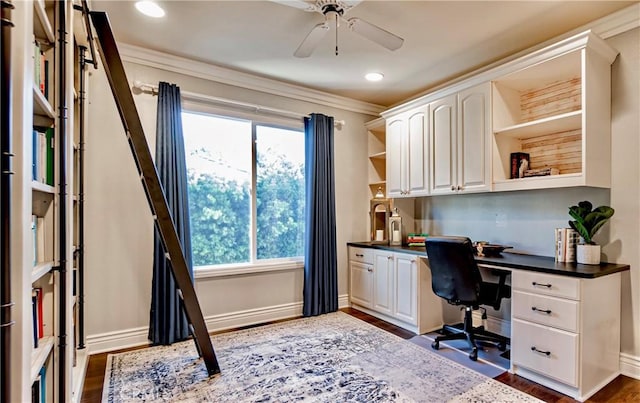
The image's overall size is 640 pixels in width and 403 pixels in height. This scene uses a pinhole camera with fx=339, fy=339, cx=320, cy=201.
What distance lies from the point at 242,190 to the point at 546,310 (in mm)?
2856

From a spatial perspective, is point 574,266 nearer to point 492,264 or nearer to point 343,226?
point 492,264

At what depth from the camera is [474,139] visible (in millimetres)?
3098

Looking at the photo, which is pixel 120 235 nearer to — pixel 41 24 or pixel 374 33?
pixel 41 24

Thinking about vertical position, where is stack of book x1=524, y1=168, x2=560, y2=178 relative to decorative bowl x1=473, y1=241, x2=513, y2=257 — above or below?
above

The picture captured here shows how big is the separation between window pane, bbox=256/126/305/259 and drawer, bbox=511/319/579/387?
2318mm

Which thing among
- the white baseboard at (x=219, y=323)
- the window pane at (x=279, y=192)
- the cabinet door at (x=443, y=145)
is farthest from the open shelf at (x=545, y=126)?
the white baseboard at (x=219, y=323)

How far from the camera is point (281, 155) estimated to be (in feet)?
12.9

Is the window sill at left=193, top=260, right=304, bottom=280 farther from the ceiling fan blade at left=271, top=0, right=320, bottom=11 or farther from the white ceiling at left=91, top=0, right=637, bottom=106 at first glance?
the ceiling fan blade at left=271, top=0, right=320, bottom=11

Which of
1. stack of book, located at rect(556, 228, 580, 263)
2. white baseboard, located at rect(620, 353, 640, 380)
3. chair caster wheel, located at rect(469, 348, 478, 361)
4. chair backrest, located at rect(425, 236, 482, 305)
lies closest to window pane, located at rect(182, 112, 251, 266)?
chair backrest, located at rect(425, 236, 482, 305)

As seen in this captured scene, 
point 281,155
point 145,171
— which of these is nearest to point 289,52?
point 281,155

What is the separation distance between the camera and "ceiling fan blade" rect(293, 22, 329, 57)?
2.16 m

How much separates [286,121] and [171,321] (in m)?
2.36

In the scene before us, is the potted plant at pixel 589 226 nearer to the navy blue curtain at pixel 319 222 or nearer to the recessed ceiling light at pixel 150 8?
the navy blue curtain at pixel 319 222

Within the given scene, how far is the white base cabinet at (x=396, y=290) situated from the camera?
10.8 ft
